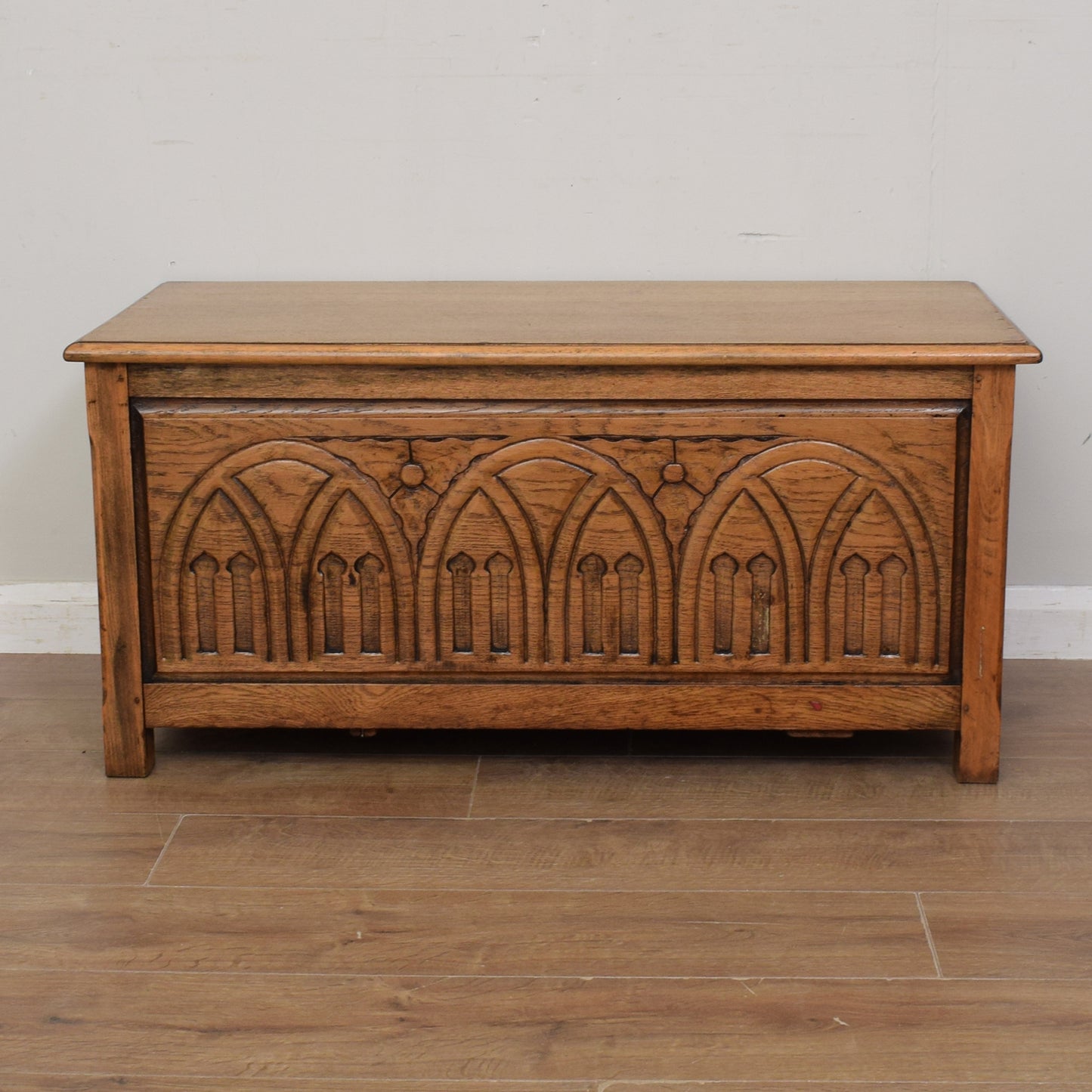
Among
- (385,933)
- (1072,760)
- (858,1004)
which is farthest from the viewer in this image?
(1072,760)

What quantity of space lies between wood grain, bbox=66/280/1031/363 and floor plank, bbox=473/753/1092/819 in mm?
655

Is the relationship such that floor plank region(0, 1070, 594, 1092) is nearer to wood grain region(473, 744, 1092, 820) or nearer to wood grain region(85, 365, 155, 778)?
wood grain region(473, 744, 1092, 820)

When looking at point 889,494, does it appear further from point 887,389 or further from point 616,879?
point 616,879

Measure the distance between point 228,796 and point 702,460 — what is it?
34.2 inches

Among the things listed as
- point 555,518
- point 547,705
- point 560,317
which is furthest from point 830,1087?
point 560,317

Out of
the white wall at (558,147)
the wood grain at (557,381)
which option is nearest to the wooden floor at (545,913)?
the wood grain at (557,381)

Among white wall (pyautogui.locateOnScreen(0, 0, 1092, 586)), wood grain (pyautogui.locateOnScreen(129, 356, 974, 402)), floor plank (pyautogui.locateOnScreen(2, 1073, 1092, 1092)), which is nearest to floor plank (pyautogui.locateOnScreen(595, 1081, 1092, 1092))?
floor plank (pyautogui.locateOnScreen(2, 1073, 1092, 1092))

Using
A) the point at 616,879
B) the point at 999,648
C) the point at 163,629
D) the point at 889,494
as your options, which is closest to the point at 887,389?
the point at 889,494

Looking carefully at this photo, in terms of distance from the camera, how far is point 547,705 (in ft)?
7.60

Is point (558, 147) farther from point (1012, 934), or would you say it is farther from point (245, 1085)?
point (245, 1085)

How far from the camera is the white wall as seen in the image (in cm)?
253

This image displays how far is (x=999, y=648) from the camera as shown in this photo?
88.6 inches

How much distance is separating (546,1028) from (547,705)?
0.64 m

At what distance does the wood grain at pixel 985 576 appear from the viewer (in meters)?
2.17
